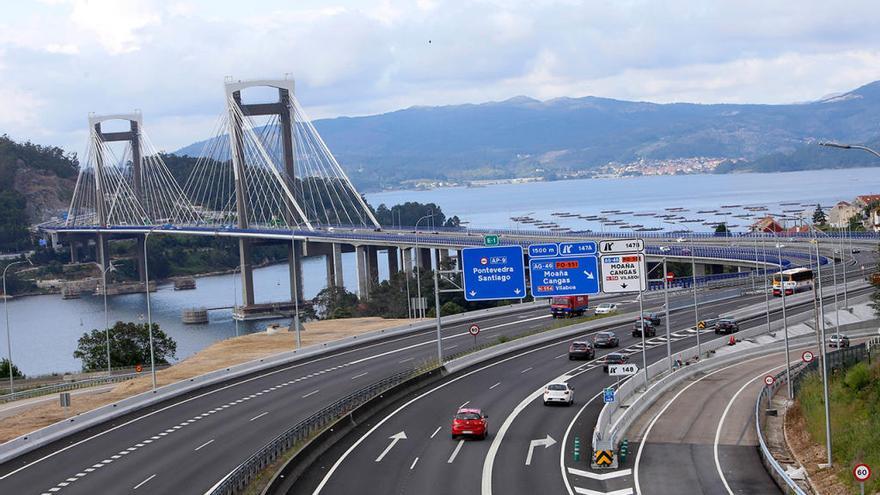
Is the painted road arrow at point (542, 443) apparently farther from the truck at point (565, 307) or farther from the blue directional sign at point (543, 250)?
the truck at point (565, 307)

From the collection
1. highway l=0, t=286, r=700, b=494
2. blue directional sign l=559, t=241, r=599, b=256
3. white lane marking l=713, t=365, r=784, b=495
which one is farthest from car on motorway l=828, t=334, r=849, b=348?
highway l=0, t=286, r=700, b=494

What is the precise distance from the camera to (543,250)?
168 ft

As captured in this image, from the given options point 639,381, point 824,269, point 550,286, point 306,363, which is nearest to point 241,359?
point 306,363

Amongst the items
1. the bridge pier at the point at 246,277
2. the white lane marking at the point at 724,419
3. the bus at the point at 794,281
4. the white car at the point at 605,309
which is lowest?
the white lane marking at the point at 724,419

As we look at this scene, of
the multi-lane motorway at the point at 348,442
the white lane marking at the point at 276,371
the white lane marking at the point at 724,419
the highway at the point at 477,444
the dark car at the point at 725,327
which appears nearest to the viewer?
the highway at the point at 477,444

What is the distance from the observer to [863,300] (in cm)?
8138

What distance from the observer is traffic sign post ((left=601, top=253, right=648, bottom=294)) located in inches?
1896

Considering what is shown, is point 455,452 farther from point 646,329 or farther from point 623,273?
point 646,329

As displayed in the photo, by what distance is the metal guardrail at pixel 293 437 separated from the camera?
28.8m

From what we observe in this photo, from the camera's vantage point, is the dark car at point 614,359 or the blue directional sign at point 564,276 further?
the dark car at point 614,359

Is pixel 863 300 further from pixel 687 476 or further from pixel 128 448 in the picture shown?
pixel 128 448

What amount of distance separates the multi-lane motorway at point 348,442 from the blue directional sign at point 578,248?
602 cm

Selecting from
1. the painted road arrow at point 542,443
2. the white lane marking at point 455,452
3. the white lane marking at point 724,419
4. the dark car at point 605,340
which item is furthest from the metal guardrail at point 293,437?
the dark car at point 605,340

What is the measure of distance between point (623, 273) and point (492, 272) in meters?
6.74
